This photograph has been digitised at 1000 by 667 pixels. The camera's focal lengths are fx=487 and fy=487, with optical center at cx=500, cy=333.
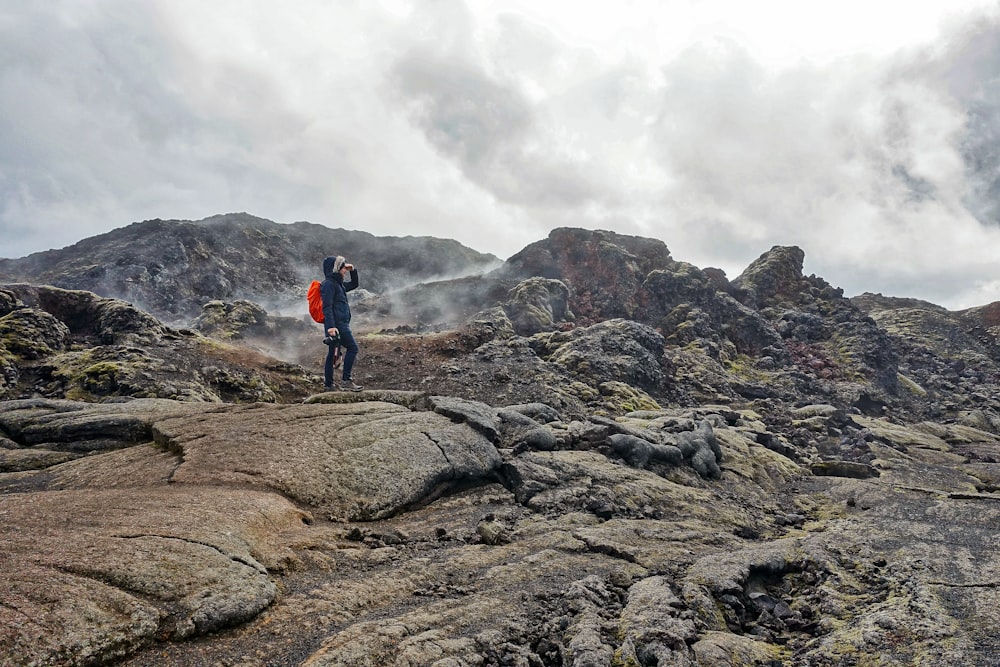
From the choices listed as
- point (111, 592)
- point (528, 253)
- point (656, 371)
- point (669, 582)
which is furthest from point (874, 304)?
point (111, 592)

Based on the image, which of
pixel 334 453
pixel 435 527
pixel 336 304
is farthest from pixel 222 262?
pixel 435 527

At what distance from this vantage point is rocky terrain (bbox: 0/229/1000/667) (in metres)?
8.26

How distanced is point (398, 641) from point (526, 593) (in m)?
3.59

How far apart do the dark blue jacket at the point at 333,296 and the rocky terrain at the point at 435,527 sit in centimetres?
344

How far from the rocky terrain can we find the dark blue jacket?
135 inches

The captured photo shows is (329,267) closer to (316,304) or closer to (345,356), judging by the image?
(316,304)

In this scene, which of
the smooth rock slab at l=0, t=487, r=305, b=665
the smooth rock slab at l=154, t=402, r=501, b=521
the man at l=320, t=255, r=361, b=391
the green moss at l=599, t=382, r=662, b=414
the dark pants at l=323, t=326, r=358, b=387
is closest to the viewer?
the smooth rock slab at l=0, t=487, r=305, b=665

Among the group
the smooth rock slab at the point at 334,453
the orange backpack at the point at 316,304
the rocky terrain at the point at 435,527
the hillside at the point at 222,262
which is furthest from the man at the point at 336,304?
the hillside at the point at 222,262

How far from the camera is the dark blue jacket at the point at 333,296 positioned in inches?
855

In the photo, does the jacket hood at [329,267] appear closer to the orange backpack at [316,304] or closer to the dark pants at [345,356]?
the orange backpack at [316,304]

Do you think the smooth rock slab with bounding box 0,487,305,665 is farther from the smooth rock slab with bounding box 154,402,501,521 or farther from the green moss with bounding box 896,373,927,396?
the green moss with bounding box 896,373,927,396

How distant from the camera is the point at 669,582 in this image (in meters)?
12.3

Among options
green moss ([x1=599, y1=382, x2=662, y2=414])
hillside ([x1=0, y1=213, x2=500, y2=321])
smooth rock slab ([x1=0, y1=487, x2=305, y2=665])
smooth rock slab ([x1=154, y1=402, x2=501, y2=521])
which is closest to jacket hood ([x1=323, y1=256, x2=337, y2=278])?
smooth rock slab ([x1=154, y1=402, x2=501, y2=521])

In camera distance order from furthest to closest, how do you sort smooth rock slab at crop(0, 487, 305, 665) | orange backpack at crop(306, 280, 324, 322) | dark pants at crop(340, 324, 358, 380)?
orange backpack at crop(306, 280, 324, 322) → dark pants at crop(340, 324, 358, 380) → smooth rock slab at crop(0, 487, 305, 665)
